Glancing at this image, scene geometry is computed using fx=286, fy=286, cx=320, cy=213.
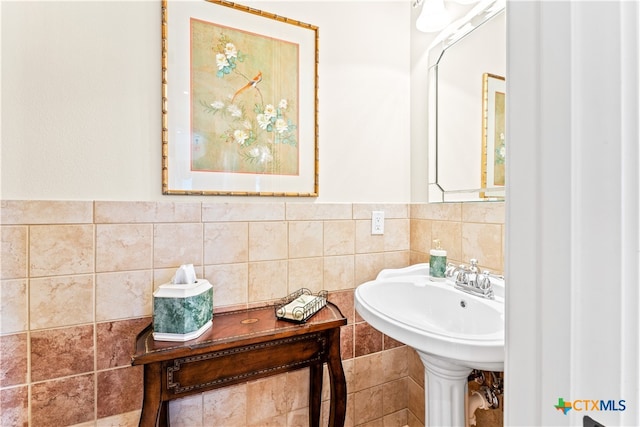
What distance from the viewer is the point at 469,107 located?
1.17m

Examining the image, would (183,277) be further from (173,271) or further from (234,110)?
(234,110)

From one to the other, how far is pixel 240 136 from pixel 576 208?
3.59 feet

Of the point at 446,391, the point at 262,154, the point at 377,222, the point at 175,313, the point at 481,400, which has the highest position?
the point at 262,154

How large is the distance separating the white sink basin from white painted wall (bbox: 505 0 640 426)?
1.11ft

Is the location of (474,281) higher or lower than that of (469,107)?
lower

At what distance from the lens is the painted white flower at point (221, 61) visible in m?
1.12

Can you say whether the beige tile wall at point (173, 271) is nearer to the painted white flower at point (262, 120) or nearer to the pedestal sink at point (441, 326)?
the pedestal sink at point (441, 326)

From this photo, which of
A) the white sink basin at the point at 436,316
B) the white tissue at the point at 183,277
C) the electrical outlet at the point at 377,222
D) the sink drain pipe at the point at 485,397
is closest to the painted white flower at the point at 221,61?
the white tissue at the point at 183,277

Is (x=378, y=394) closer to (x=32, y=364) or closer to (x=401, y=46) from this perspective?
(x=32, y=364)

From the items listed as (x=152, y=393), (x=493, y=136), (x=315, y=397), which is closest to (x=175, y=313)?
(x=152, y=393)

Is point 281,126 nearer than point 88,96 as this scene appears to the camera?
No

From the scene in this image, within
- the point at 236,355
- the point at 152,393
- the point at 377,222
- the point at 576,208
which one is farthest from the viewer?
the point at 377,222

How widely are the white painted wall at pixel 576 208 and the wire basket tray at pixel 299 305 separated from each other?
79 centimetres

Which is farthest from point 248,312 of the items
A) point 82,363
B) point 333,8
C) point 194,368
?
point 333,8
